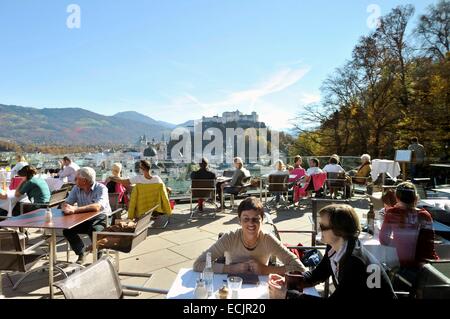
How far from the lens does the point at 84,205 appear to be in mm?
4000

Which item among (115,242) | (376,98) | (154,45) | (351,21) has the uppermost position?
(376,98)

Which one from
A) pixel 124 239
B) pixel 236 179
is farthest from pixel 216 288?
pixel 236 179

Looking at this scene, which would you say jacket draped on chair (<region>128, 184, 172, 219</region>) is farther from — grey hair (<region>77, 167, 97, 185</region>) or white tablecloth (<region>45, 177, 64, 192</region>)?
white tablecloth (<region>45, 177, 64, 192</region>)

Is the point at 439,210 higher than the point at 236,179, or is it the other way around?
the point at 236,179

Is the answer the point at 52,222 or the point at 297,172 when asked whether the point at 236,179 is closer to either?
the point at 297,172

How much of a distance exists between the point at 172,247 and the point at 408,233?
3.17 m

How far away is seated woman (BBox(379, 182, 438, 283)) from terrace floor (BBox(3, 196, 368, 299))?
216cm

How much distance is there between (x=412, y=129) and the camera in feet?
61.1

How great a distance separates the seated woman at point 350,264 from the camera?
155cm

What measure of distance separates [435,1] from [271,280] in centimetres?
2368

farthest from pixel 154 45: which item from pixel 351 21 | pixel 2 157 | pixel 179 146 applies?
pixel 2 157

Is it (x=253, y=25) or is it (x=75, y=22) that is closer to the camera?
(x=75, y=22)
